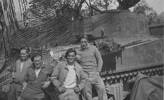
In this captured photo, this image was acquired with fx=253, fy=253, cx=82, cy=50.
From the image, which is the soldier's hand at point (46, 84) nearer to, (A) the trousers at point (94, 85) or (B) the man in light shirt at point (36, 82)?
(B) the man in light shirt at point (36, 82)

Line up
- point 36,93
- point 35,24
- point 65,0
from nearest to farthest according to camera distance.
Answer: point 36,93
point 35,24
point 65,0

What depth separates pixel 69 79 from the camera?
3826mm

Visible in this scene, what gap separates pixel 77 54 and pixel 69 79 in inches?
40.4

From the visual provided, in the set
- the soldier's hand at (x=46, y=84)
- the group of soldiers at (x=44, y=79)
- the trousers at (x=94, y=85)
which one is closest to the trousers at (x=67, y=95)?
the group of soldiers at (x=44, y=79)

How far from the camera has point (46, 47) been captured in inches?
274

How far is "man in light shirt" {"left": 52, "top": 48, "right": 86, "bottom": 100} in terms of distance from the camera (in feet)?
12.0

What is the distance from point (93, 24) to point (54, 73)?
201 inches

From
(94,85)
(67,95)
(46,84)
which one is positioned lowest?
(94,85)

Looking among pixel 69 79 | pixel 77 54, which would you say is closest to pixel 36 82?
pixel 69 79

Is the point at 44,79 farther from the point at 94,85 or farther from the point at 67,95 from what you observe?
the point at 94,85

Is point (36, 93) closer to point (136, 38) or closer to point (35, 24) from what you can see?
point (35, 24)

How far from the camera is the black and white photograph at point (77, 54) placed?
3.67 metres

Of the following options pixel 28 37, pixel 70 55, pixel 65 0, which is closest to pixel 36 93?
pixel 70 55

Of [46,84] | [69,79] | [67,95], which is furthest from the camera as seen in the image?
[69,79]
